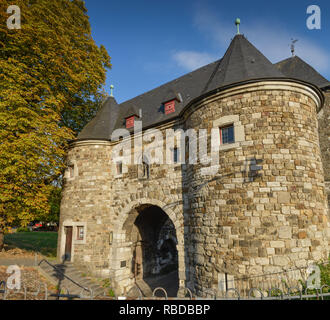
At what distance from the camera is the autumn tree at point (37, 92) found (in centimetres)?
982

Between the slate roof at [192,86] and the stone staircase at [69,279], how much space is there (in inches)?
265

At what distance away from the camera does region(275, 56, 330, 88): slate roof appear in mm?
10484

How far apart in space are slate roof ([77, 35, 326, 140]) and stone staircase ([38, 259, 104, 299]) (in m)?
6.73

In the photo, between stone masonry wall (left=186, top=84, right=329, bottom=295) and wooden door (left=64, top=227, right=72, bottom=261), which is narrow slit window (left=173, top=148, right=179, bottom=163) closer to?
stone masonry wall (left=186, top=84, right=329, bottom=295)

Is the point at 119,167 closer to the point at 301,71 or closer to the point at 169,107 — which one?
the point at 169,107

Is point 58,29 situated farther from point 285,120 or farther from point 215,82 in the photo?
point 285,120

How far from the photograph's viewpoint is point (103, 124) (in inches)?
558

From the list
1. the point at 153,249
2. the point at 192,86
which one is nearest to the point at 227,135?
the point at 192,86

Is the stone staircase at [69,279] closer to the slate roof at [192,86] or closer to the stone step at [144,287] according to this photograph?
the stone step at [144,287]

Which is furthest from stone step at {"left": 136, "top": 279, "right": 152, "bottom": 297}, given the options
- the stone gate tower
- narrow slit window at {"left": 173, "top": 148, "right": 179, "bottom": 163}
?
narrow slit window at {"left": 173, "top": 148, "right": 179, "bottom": 163}

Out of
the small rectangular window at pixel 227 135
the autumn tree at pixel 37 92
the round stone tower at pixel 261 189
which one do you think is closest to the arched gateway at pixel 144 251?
the round stone tower at pixel 261 189

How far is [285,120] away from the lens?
7.20 meters

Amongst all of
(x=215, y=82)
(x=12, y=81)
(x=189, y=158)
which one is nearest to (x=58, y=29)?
(x=12, y=81)

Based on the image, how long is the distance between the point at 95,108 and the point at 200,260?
492 inches
